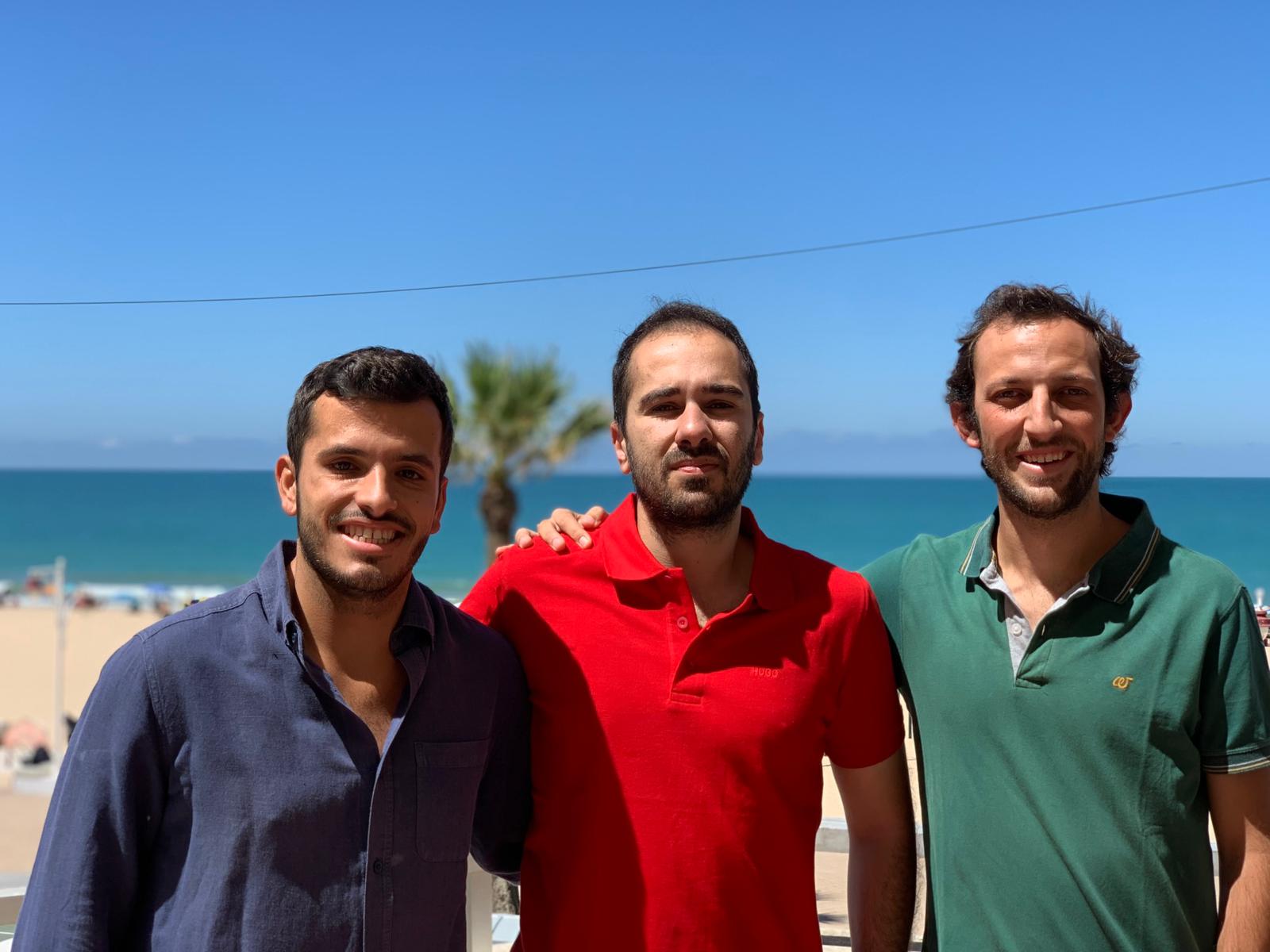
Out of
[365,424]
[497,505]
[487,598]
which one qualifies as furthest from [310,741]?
[497,505]

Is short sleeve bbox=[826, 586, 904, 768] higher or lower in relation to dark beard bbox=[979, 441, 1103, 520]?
lower

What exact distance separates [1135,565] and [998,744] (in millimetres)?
515

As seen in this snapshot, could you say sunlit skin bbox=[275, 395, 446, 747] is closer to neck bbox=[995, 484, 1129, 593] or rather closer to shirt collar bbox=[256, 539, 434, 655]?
shirt collar bbox=[256, 539, 434, 655]

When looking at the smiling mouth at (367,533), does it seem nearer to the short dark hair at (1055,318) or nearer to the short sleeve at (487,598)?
the short sleeve at (487,598)

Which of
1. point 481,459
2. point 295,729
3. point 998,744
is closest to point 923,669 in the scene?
point 998,744

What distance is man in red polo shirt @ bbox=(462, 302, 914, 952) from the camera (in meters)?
2.35

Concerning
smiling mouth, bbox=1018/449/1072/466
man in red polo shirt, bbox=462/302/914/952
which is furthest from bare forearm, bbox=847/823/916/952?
smiling mouth, bbox=1018/449/1072/466

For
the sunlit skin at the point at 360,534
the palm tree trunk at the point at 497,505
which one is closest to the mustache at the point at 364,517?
the sunlit skin at the point at 360,534

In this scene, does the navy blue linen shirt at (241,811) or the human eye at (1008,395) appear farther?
the human eye at (1008,395)

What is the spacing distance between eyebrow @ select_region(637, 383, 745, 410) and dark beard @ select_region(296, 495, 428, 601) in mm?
699

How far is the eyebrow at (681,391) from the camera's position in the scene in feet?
8.43

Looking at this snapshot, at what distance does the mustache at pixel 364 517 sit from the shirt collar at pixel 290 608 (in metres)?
0.13

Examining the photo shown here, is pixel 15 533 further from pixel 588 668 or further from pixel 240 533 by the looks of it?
pixel 588 668

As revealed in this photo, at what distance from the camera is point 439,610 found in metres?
2.35
